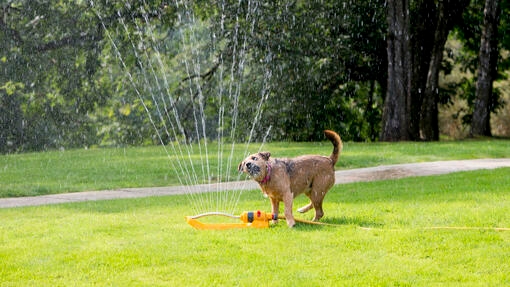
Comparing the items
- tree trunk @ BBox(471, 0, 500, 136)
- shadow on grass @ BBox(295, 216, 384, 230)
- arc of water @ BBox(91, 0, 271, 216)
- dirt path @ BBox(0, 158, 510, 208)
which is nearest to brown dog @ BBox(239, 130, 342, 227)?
shadow on grass @ BBox(295, 216, 384, 230)

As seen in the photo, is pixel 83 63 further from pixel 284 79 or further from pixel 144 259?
pixel 144 259

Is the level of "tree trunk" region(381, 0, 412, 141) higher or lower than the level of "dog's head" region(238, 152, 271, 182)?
higher

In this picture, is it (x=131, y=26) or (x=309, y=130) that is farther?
(x=309, y=130)

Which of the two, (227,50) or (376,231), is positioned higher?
(227,50)

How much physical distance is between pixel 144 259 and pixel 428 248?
7.48 ft

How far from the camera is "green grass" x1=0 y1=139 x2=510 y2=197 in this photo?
12.1 metres

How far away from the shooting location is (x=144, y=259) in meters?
6.25

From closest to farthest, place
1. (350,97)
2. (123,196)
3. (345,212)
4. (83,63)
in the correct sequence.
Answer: (345,212)
(123,196)
(83,63)
(350,97)

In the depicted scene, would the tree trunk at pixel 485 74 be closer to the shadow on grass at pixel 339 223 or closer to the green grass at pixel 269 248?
the green grass at pixel 269 248

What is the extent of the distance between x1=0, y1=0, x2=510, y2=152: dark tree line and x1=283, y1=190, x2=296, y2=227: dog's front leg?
1269cm

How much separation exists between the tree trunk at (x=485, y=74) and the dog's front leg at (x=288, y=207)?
50.6 ft

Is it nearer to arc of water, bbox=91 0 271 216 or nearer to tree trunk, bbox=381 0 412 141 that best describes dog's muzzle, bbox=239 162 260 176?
arc of water, bbox=91 0 271 216

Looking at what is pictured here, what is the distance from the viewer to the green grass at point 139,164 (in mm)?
12102

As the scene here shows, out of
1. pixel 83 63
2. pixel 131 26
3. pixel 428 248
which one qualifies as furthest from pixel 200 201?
pixel 83 63
